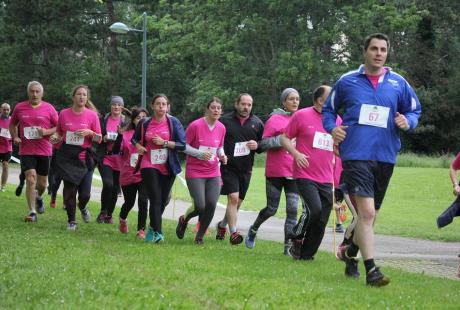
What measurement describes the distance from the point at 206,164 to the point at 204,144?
12.4 inches

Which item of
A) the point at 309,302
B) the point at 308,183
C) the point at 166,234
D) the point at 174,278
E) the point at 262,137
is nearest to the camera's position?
the point at 309,302

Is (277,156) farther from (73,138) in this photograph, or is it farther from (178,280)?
(178,280)

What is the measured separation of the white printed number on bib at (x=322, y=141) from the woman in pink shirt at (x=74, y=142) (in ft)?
12.5

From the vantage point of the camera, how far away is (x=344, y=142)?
8.33 m

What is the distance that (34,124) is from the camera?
1380cm

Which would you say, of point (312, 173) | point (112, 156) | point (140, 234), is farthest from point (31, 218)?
point (312, 173)

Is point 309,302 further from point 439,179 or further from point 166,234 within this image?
point 439,179

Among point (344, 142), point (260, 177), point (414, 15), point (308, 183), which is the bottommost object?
point (260, 177)

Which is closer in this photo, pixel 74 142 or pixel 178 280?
pixel 178 280

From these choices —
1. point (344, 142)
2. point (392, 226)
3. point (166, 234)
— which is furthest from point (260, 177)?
point (344, 142)

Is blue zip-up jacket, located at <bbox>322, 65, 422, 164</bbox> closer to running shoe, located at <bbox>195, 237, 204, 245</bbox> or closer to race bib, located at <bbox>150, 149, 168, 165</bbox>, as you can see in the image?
race bib, located at <bbox>150, 149, 168, 165</bbox>

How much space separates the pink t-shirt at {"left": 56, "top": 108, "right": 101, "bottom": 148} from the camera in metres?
13.0

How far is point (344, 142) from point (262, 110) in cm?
4629

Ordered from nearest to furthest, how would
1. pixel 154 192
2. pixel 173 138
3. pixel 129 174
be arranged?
pixel 154 192 → pixel 173 138 → pixel 129 174
